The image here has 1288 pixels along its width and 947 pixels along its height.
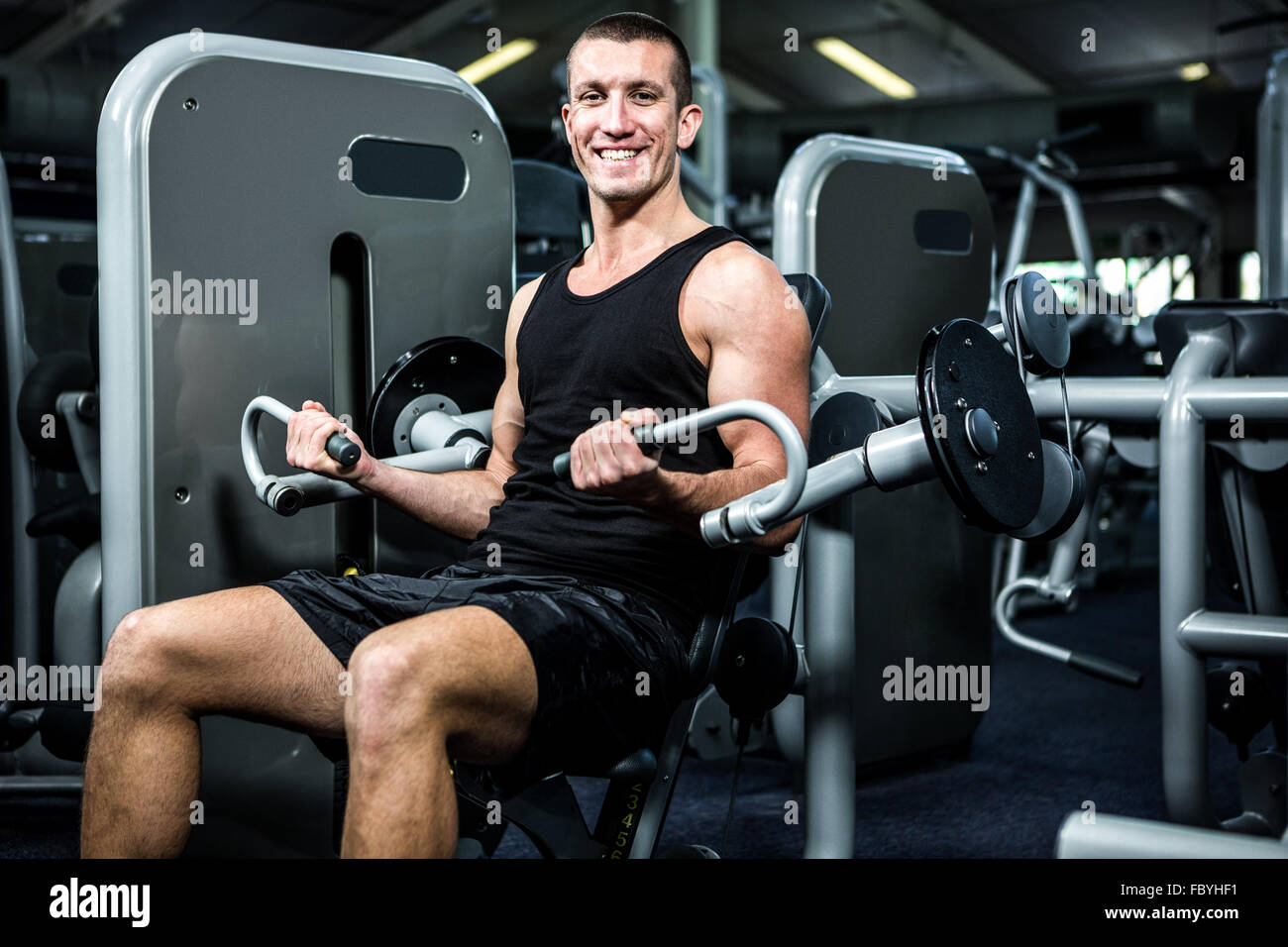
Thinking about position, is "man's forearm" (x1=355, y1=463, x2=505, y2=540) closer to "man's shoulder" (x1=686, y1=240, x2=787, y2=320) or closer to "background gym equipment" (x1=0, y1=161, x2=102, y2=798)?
"man's shoulder" (x1=686, y1=240, x2=787, y2=320)

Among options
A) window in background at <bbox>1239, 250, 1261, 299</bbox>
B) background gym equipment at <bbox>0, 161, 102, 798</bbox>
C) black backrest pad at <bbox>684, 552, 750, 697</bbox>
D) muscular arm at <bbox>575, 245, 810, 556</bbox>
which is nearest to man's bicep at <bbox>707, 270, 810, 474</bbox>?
muscular arm at <bbox>575, 245, 810, 556</bbox>

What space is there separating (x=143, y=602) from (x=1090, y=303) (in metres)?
1.45

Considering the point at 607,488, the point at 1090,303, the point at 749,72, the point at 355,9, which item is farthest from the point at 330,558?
the point at 749,72

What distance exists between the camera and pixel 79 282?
364 centimetres

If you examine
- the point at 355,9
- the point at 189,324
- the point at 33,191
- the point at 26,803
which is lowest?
the point at 26,803

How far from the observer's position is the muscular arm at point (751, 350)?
55.4 inches

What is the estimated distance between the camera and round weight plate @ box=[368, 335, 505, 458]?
5.67 feet

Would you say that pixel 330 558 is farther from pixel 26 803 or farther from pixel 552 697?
pixel 26 803

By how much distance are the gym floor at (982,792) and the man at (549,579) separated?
725 millimetres

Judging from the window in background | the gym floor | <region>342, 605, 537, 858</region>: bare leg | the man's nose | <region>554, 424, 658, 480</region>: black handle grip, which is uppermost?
the window in background

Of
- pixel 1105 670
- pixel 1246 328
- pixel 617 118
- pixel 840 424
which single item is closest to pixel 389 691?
pixel 840 424

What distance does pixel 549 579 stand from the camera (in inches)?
56.7

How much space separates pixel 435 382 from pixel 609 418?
0.38 metres

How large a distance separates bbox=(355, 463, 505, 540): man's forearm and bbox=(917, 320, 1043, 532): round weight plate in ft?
2.21
